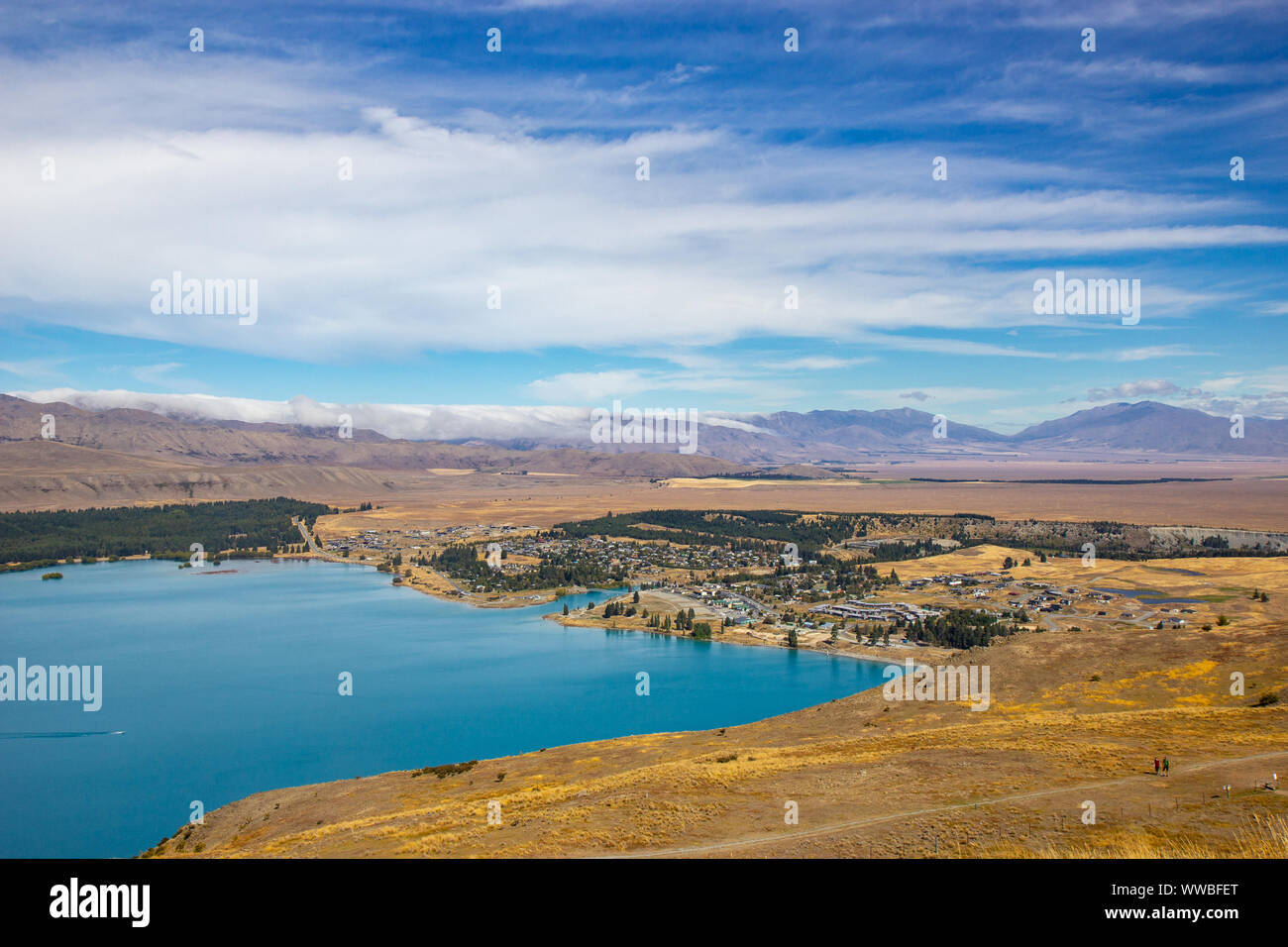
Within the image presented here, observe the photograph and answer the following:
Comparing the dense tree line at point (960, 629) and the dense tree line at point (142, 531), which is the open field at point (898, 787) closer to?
the dense tree line at point (960, 629)

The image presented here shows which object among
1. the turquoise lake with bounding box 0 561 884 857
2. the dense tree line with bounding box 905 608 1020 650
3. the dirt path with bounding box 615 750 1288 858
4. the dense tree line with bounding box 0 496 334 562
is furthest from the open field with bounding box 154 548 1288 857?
the dense tree line with bounding box 0 496 334 562

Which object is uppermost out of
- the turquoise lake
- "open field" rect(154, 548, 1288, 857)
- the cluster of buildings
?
"open field" rect(154, 548, 1288, 857)

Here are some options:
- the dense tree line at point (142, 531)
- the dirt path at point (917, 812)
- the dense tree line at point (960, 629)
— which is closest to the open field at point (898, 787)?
the dirt path at point (917, 812)

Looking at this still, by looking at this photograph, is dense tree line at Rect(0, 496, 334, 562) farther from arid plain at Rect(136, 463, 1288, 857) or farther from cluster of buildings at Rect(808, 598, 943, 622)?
arid plain at Rect(136, 463, 1288, 857)

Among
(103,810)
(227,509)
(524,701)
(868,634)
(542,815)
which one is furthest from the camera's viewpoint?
(227,509)
